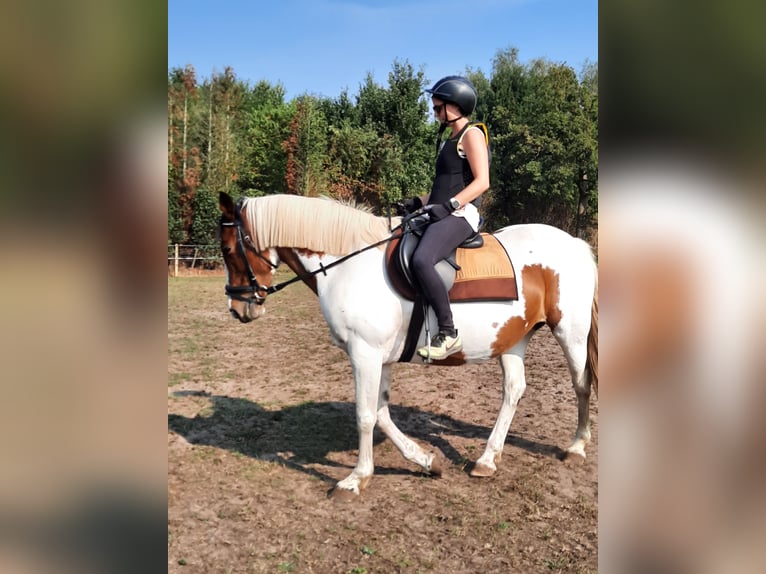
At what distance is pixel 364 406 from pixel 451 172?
1.76 meters

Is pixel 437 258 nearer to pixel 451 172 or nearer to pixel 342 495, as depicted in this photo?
pixel 451 172

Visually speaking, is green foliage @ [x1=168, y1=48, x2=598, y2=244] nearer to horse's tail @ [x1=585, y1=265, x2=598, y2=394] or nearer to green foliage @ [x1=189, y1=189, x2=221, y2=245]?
green foliage @ [x1=189, y1=189, x2=221, y2=245]

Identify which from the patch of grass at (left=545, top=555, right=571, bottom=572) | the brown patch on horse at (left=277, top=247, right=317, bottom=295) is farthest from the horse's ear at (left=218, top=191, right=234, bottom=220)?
the patch of grass at (left=545, top=555, right=571, bottom=572)

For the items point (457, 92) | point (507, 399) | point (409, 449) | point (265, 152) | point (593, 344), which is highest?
point (265, 152)

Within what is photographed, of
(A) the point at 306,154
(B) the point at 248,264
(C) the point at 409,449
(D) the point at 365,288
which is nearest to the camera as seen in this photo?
(D) the point at 365,288

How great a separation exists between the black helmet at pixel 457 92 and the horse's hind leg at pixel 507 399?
6.25ft

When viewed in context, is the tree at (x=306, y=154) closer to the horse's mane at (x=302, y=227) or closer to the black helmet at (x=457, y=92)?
the horse's mane at (x=302, y=227)

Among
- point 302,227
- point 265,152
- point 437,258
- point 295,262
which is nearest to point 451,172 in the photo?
point 437,258

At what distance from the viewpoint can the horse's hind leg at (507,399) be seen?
13.2ft

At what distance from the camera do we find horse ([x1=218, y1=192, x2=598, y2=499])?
3.56m

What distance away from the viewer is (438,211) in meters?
3.45
